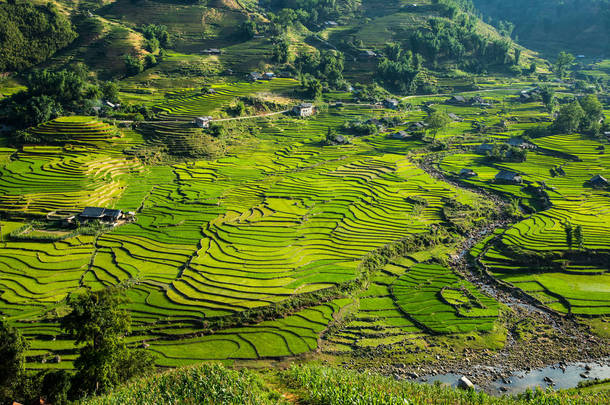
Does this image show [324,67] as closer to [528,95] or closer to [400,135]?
[400,135]

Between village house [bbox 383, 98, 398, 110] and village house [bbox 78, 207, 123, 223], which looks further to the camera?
village house [bbox 383, 98, 398, 110]

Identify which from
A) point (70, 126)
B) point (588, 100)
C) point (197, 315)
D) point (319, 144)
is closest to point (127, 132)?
point (70, 126)

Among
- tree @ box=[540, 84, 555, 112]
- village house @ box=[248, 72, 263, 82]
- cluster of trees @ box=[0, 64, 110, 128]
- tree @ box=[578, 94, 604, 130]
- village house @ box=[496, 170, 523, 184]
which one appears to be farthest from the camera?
village house @ box=[248, 72, 263, 82]

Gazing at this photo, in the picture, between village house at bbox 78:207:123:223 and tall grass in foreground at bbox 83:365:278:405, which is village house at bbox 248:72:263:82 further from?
tall grass in foreground at bbox 83:365:278:405

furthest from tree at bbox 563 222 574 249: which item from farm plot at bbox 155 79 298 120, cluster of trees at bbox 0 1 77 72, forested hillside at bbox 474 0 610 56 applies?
forested hillside at bbox 474 0 610 56

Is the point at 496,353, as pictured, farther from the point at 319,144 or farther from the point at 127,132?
the point at 127,132

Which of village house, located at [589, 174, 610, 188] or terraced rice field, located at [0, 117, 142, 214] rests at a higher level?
village house, located at [589, 174, 610, 188]

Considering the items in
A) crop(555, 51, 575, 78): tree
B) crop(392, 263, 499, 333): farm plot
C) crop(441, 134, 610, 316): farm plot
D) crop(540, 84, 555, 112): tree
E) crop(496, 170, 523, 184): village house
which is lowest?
crop(392, 263, 499, 333): farm plot
